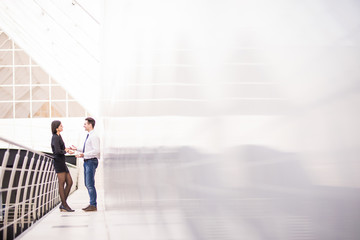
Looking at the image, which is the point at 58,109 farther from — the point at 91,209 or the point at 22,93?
the point at 91,209

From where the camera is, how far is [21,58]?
25.8 metres

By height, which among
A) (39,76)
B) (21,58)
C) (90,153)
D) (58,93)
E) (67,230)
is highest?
(21,58)

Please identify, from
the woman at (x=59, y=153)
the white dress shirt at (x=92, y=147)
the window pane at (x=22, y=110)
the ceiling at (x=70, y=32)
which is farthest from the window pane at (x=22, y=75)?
the white dress shirt at (x=92, y=147)

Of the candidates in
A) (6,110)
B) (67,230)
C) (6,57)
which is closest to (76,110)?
(6,110)

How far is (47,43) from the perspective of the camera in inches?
672

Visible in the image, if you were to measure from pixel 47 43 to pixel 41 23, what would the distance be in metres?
1.01

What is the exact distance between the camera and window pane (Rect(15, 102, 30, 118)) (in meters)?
25.0

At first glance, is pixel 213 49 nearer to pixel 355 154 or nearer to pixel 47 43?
pixel 355 154

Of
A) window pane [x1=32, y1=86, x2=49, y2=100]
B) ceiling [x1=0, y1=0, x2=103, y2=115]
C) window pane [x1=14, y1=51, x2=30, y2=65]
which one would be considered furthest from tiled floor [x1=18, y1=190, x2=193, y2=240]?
window pane [x1=14, y1=51, x2=30, y2=65]

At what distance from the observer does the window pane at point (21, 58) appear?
25828 millimetres

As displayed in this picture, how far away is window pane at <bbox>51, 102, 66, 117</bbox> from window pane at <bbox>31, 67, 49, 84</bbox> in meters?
1.34

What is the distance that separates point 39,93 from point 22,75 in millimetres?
1237

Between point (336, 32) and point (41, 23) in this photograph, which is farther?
point (41, 23)

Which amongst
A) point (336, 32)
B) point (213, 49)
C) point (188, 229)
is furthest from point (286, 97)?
point (188, 229)
